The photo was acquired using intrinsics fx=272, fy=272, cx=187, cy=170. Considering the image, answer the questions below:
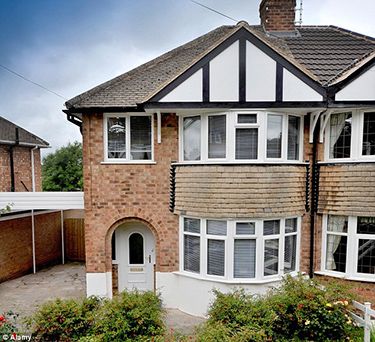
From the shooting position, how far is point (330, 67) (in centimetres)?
853

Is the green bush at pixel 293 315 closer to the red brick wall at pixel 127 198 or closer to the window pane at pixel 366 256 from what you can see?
the window pane at pixel 366 256

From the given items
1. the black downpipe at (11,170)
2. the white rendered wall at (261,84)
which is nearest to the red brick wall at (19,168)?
the black downpipe at (11,170)

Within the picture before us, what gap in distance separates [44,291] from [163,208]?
5.52 m

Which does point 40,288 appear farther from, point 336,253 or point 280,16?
point 280,16

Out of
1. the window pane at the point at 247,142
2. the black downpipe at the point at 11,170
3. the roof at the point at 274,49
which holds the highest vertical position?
the roof at the point at 274,49

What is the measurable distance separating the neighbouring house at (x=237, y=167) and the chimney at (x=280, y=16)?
85.5 inches

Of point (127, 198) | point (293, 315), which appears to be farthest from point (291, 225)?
point (127, 198)

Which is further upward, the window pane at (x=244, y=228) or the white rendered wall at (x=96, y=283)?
the window pane at (x=244, y=228)

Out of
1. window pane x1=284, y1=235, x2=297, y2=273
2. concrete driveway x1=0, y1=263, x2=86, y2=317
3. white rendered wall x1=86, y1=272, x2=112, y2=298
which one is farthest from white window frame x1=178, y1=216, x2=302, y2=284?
concrete driveway x1=0, y1=263, x2=86, y2=317

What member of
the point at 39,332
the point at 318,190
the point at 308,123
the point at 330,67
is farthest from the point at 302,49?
the point at 39,332

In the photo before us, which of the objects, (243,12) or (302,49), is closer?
(302,49)

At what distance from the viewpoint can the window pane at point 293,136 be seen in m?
8.05

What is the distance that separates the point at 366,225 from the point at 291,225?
1.97 m

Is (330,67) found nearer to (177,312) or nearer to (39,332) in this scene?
(177,312)
